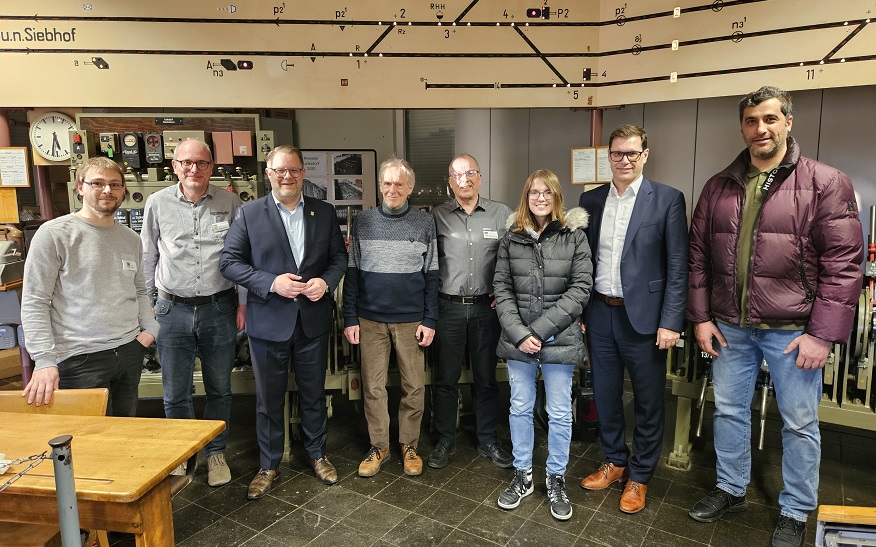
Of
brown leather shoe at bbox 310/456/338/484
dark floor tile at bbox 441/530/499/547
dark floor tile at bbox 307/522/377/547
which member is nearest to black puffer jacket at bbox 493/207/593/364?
dark floor tile at bbox 441/530/499/547

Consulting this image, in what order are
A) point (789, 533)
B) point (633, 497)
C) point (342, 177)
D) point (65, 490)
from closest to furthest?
1. point (65, 490)
2. point (789, 533)
3. point (633, 497)
4. point (342, 177)

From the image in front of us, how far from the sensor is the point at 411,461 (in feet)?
10.2

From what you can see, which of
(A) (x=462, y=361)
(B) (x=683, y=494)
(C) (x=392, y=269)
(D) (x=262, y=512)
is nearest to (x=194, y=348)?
(D) (x=262, y=512)

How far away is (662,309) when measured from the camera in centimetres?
260

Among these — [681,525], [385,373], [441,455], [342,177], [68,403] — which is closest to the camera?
[68,403]

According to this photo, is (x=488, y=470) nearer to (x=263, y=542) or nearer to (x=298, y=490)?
(x=298, y=490)

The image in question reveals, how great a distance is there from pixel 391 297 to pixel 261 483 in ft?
3.79

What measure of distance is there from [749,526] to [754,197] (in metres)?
1.49

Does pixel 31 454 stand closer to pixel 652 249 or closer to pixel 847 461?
pixel 652 249

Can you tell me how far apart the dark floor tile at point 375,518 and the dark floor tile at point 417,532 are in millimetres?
36

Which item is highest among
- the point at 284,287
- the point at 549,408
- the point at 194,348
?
the point at 284,287

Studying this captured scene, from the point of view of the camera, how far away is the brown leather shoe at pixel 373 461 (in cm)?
306

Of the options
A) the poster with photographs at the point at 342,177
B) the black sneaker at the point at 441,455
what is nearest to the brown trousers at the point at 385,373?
the black sneaker at the point at 441,455

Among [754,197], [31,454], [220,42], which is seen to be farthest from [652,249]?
[220,42]
